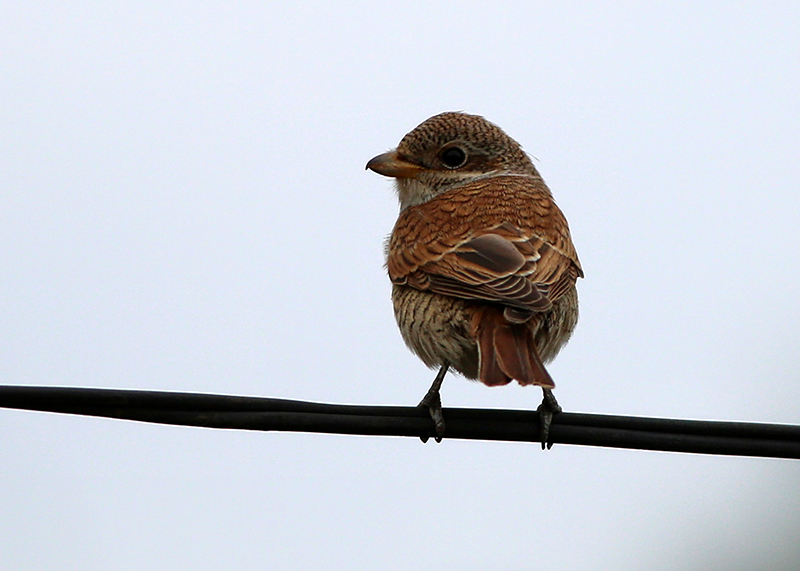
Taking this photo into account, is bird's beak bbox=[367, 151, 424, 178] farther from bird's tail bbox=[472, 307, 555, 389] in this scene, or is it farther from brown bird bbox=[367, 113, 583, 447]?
bird's tail bbox=[472, 307, 555, 389]

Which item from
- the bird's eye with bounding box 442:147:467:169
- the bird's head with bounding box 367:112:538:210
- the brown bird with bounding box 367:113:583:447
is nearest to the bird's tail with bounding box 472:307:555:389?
the brown bird with bounding box 367:113:583:447

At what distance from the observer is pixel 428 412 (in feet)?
13.6

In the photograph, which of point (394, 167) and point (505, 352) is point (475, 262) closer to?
point (505, 352)

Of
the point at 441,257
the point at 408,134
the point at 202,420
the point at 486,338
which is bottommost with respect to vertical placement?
the point at 202,420

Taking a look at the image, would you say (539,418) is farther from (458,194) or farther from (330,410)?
(458,194)

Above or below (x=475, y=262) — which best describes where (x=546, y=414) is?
below

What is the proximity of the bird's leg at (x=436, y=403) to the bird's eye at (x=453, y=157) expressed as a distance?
66.1 inches

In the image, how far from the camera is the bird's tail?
4023 millimetres

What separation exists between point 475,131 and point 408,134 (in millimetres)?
394

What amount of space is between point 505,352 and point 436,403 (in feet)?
1.24

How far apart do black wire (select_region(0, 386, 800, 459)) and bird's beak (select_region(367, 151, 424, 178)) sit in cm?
261

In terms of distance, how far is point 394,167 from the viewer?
6.12 metres

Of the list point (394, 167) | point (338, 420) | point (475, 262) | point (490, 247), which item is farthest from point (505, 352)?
point (394, 167)

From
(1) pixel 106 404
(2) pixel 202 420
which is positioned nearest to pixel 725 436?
(2) pixel 202 420
